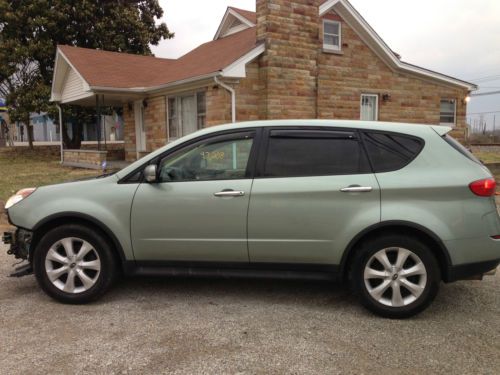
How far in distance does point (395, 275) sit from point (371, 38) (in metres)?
13.4

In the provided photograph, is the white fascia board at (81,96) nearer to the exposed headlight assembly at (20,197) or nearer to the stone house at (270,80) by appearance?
the stone house at (270,80)

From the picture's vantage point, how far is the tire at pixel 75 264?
4000mm

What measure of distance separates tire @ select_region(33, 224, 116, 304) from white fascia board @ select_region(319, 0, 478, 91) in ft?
40.8

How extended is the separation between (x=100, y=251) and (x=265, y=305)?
1.52m

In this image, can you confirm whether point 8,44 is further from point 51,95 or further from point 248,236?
point 248,236

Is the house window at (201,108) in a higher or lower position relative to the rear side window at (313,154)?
higher

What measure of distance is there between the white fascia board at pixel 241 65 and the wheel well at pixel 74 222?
352 inches

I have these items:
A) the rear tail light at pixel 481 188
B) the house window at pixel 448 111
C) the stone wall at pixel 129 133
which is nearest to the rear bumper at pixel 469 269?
the rear tail light at pixel 481 188

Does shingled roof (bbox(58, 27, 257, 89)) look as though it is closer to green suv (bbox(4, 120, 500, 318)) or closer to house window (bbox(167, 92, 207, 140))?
house window (bbox(167, 92, 207, 140))

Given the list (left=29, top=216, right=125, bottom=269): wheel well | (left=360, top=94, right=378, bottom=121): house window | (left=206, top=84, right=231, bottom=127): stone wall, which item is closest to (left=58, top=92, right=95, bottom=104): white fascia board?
(left=206, top=84, right=231, bottom=127): stone wall

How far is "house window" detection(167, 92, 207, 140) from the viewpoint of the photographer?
14.4 metres

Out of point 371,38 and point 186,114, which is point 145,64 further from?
point 371,38

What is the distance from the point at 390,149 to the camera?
12.5ft

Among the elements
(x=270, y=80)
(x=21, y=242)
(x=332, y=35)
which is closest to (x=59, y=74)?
(x=270, y=80)
